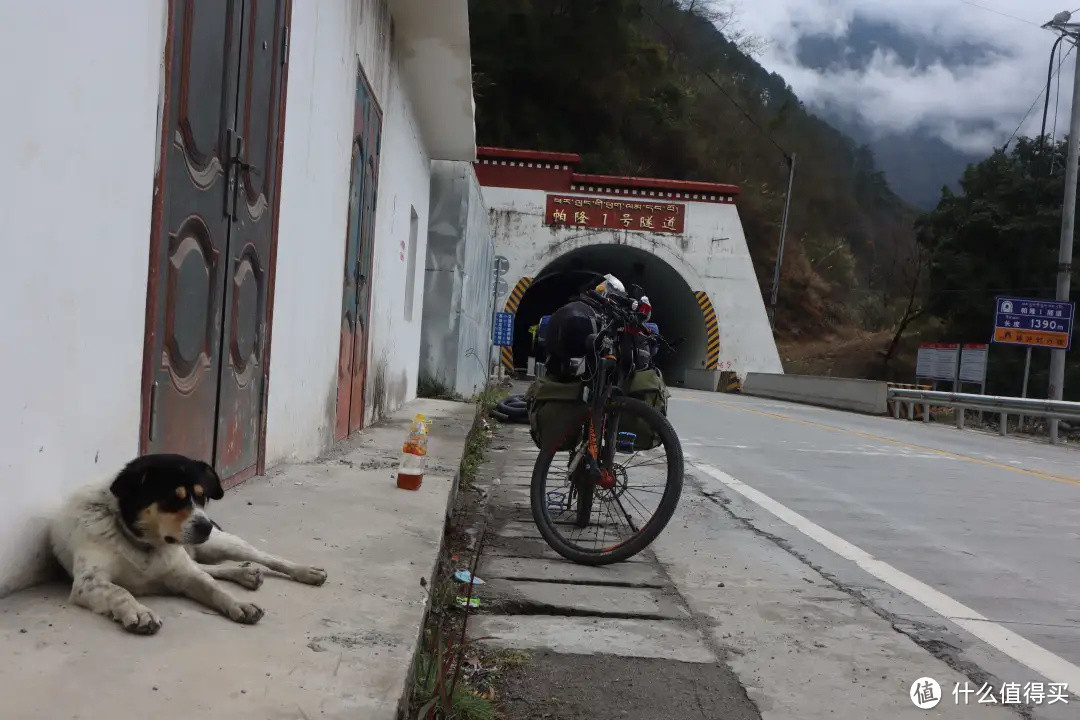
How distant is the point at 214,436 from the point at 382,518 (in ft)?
2.65

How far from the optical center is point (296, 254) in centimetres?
546

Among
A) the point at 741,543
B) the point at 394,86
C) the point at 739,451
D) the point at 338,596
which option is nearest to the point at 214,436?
the point at 338,596

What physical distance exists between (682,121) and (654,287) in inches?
493

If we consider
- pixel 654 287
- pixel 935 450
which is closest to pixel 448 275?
pixel 935 450

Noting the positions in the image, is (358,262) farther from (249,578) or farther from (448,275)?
(448,275)

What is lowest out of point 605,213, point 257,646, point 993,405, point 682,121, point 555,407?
→ point 257,646

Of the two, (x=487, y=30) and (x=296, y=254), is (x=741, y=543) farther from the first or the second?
(x=487, y=30)

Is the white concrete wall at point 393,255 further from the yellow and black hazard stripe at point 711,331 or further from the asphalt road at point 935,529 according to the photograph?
the yellow and black hazard stripe at point 711,331

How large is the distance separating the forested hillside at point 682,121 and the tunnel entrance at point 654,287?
608 cm

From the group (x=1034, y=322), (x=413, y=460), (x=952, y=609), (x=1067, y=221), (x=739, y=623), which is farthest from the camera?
(x=1034, y=322)

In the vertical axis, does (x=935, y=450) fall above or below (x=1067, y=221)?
below

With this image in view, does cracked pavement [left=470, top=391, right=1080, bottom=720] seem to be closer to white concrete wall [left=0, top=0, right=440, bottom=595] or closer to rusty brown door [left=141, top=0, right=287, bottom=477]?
rusty brown door [left=141, top=0, right=287, bottom=477]

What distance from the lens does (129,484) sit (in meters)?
2.67

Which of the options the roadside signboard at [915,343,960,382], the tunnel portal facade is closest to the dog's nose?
the roadside signboard at [915,343,960,382]
